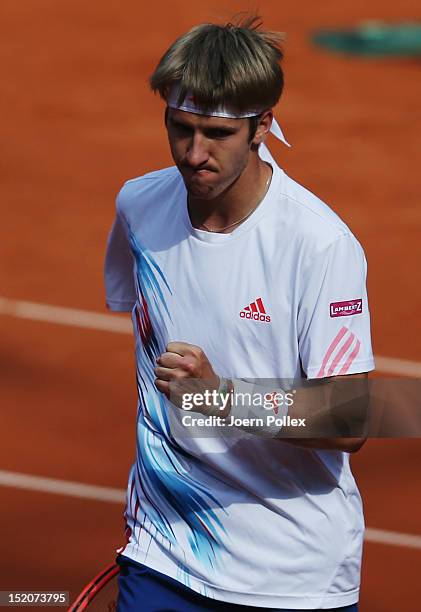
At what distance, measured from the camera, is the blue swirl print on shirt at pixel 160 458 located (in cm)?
414

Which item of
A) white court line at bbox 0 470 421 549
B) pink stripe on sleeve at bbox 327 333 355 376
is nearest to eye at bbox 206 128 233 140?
pink stripe on sleeve at bbox 327 333 355 376

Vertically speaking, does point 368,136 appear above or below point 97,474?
above

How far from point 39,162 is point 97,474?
4.60 m

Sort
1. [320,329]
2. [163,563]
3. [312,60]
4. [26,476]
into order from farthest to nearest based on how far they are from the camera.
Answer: [312,60], [26,476], [163,563], [320,329]

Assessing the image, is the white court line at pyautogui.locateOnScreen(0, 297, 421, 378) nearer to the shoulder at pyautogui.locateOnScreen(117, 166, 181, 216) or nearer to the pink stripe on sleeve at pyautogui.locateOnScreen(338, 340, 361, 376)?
the shoulder at pyautogui.locateOnScreen(117, 166, 181, 216)

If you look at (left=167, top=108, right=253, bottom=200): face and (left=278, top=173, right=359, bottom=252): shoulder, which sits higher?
(left=167, top=108, right=253, bottom=200): face

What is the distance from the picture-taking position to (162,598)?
419 centimetres

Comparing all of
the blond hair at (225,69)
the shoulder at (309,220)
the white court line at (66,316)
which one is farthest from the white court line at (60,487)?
the blond hair at (225,69)

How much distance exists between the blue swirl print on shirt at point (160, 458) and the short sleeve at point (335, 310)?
20.3 inches

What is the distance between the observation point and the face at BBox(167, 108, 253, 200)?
381cm

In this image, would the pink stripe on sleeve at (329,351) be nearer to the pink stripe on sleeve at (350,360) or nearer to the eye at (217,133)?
the pink stripe on sleeve at (350,360)

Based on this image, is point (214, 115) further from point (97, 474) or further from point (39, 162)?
point (39, 162)

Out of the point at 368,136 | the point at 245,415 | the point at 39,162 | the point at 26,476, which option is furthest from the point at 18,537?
the point at 368,136

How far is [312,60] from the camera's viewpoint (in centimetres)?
1378
